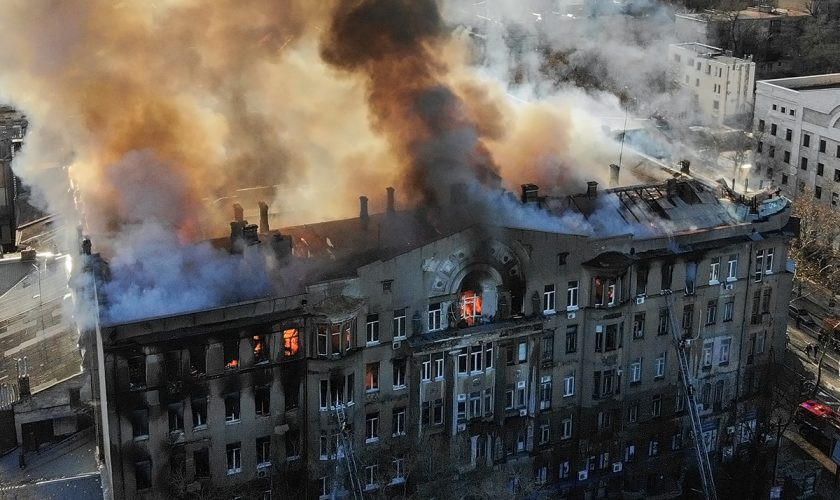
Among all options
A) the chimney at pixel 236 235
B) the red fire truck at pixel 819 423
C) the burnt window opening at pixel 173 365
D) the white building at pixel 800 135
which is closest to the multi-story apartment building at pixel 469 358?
the burnt window opening at pixel 173 365

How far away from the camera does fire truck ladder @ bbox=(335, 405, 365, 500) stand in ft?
108

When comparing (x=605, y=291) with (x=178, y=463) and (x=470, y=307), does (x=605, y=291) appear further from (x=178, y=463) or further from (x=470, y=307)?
(x=178, y=463)

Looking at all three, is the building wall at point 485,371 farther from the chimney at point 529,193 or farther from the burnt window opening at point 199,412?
the chimney at point 529,193

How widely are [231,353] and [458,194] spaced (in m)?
10.7

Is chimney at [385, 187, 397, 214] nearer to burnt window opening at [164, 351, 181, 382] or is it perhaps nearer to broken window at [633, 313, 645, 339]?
broken window at [633, 313, 645, 339]

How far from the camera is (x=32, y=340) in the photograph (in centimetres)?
4434

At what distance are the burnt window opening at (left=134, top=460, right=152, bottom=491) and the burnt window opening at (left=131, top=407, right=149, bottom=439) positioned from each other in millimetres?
878

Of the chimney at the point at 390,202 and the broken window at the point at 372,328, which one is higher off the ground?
the chimney at the point at 390,202

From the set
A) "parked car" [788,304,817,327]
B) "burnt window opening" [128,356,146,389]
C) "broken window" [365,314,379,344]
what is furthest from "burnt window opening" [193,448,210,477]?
"parked car" [788,304,817,327]

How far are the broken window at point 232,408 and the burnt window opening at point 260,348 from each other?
1294mm

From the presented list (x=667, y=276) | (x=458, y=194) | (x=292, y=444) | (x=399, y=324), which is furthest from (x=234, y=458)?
(x=667, y=276)

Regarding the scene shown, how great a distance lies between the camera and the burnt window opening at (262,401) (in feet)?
104

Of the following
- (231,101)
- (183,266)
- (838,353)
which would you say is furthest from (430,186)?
(838,353)

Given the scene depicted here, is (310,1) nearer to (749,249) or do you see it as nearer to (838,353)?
(749,249)
